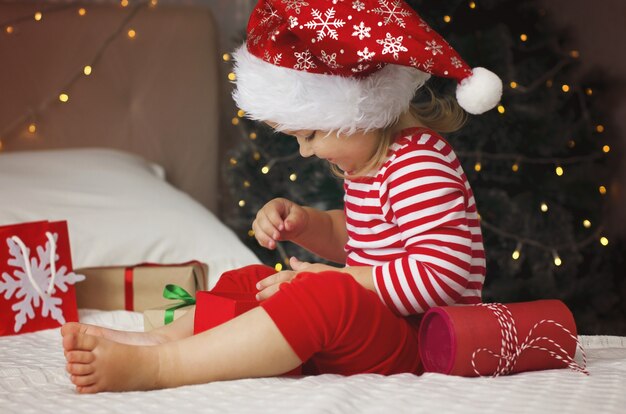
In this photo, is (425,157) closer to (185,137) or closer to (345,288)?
(345,288)

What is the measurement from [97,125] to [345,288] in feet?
5.29

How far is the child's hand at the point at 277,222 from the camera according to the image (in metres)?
1.40

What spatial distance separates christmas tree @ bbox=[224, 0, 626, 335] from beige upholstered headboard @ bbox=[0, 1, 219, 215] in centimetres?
19

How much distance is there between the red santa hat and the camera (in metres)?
1.19

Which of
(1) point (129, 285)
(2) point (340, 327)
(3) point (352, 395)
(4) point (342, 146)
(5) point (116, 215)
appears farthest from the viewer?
(5) point (116, 215)

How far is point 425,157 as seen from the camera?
126 centimetres

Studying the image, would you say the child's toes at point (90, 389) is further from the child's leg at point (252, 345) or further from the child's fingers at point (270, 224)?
the child's fingers at point (270, 224)

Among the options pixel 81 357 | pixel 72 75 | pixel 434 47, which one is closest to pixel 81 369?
pixel 81 357

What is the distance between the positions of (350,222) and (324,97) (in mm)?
256

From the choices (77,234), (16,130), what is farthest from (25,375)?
(16,130)

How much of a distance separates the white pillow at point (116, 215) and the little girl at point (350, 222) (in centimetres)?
49

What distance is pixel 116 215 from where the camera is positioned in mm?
1892

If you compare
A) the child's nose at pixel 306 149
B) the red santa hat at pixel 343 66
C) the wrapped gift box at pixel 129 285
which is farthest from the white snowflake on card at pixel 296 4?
the wrapped gift box at pixel 129 285

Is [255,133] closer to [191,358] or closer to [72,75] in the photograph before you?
[72,75]
